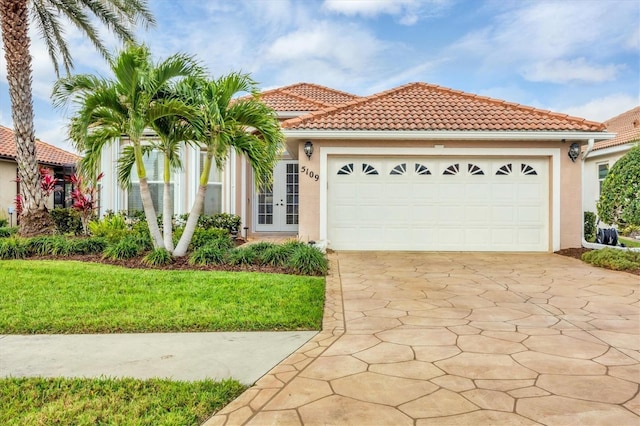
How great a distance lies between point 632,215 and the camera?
9117 millimetres

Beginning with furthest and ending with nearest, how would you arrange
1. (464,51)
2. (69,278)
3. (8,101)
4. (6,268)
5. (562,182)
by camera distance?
(464,51), (8,101), (562,182), (6,268), (69,278)

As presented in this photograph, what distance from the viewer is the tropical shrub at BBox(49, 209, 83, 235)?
43.0 feet

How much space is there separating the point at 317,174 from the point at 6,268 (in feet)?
22.7

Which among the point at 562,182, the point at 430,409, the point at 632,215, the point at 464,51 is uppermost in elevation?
the point at 464,51

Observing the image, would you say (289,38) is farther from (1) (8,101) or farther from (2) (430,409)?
(2) (430,409)

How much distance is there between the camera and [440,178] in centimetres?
1110

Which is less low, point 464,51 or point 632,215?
point 464,51

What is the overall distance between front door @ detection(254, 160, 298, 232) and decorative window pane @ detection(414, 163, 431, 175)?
15.3 ft

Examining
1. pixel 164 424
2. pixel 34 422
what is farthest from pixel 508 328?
pixel 34 422

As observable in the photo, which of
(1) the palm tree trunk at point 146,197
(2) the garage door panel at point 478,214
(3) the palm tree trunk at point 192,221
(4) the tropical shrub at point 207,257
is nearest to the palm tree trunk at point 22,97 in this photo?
(1) the palm tree trunk at point 146,197

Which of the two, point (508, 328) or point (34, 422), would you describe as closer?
point (34, 422)

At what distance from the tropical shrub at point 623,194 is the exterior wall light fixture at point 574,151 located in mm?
964

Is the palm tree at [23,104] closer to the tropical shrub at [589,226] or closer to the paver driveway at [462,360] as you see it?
the paver driveway at [462,360]

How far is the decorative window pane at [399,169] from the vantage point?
36.4 ft
